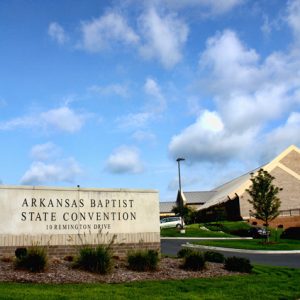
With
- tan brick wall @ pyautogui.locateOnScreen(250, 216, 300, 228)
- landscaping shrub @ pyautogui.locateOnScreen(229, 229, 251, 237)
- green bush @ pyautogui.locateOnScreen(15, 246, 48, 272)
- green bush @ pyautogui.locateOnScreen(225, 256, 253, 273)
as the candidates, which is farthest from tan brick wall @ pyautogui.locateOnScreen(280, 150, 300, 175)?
green bush @ pyautogui.locateOnScreen(15, 246, 48, 272)

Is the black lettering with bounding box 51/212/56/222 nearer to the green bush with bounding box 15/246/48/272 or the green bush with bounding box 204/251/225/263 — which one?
the green bush with bounding box 15/246/48/272

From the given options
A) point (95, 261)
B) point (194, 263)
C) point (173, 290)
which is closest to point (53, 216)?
point (95, 261)

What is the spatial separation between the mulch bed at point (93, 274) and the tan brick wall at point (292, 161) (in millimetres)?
43827

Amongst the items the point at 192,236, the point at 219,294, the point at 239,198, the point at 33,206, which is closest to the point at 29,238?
the point at 33,206

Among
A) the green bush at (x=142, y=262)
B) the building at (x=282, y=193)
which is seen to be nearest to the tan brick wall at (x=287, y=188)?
the building at (x=282, y=193)

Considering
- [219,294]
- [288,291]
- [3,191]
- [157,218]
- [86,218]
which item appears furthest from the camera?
[157,218]

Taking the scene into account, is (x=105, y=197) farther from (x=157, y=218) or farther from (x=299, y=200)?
(x=299, y=200)

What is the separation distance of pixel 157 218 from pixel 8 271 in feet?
23.3

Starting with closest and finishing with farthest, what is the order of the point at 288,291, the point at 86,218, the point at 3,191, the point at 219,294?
the point at 219,294
the point at 288,291
the point at 3,191
the point at 86,218

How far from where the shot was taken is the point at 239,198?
54375 mm

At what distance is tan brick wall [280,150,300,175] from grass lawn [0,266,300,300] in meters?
45.3

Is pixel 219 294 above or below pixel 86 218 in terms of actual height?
below

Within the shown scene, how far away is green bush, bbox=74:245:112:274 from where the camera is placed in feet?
42.8

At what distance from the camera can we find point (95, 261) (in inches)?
517
